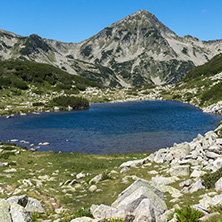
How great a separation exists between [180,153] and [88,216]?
16.9 metres

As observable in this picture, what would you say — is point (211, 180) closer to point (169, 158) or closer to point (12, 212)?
point (169, 158)

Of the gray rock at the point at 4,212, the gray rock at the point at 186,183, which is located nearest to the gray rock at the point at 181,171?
the gray rock at the point at 186,183

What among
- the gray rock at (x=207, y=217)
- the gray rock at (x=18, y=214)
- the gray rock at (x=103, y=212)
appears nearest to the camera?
the gray rock at (x=207, y=217)

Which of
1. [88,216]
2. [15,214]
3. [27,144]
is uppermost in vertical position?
[15,214]

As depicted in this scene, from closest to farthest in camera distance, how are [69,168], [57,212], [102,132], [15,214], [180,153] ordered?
[15,214] → [57,212] → [180,153] → [69,168] → [102,132]

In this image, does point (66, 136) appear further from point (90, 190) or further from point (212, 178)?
point (212, 178)

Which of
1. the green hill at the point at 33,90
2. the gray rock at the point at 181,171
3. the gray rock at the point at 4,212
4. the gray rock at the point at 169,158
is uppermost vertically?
the green hill at the point at 33,90

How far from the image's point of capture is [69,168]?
90.8 ft

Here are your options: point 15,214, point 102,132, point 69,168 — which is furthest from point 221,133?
point 102,132

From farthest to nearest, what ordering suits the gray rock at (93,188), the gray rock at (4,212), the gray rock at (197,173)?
the gray rock at (93,188)
the gray rock at (197,173)
the gray rock at (4,212)

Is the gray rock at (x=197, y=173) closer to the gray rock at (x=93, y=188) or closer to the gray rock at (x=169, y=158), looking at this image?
the gray rock at (x=169, y=158)

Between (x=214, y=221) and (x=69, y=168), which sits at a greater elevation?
(x=214, y=221)

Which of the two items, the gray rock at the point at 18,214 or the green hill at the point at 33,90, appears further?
the green hill at the point at 33,90

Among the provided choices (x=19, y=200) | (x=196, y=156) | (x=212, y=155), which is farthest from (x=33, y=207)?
(x=196, y=156)
